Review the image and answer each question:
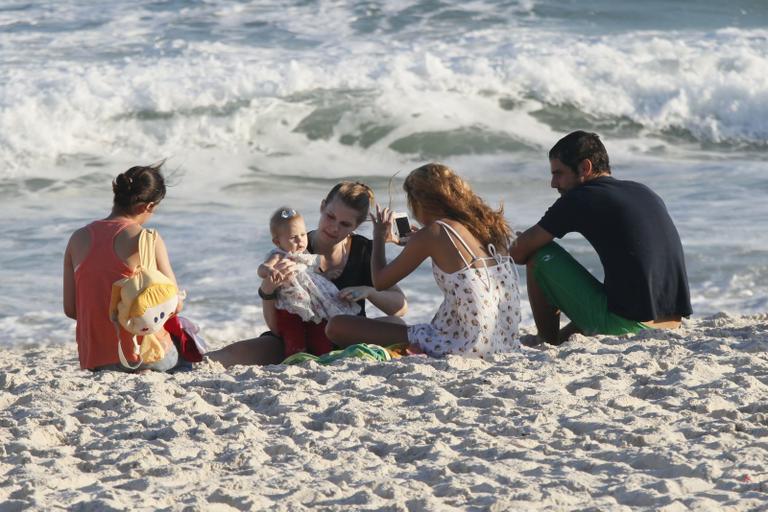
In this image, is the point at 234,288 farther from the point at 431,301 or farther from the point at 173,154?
the point at 173,154

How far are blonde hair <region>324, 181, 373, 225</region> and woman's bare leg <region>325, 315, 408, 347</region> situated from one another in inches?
18.6

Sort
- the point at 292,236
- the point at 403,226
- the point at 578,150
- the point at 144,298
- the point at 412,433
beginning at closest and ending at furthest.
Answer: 1. the point at 412,433
2. the point at 144,298
3. the point at 292,236
4. the point at 403,226
5. the point at 578,150

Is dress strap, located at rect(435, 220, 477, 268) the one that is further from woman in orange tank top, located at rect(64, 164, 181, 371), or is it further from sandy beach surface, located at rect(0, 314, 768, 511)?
woman in orange tank top, located at rect(64, 164, 181, 371)

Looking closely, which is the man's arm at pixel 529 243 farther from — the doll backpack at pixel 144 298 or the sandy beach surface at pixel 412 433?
the doll backpack at pixel 144 298

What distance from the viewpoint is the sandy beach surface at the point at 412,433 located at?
3350 mm

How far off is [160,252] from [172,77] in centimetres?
938

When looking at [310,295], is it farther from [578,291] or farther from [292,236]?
[578,291]

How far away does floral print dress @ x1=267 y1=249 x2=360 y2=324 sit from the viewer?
17.2ft

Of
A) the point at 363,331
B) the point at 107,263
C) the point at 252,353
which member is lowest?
the point at 252,353

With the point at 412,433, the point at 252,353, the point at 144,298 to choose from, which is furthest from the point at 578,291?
the point at 144,298

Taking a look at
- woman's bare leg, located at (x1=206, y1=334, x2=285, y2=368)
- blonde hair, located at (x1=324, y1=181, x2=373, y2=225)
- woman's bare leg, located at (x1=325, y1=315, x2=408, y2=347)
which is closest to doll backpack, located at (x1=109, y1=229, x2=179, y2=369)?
woman's bare leg, located at (x1=206, y1=334, x2=285, y2=368)

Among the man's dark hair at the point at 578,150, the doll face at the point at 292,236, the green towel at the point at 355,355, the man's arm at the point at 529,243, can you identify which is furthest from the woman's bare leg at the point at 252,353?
the man's dark hair at the point at 578,150

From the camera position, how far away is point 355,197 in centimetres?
530

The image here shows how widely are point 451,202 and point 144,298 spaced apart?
1331 mm
